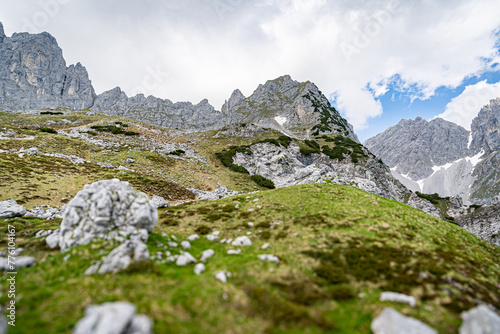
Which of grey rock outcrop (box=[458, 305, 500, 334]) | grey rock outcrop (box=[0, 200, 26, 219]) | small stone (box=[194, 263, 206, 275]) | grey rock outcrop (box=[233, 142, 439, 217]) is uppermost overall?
grey rock outcrop (box=[233, 142, 439, 217])

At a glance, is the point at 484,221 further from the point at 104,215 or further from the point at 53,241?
the point at 53,241

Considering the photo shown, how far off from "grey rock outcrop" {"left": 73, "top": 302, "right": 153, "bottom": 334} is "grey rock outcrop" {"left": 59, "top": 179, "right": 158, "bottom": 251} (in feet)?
25.2

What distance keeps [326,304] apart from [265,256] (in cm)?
449

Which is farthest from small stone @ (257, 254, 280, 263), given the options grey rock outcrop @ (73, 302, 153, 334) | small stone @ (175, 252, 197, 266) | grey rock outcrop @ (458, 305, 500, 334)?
grey rock outcrop @ (458, 305, 500, 334)

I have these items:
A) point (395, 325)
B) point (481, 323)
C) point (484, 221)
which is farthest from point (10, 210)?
point (484, 221)

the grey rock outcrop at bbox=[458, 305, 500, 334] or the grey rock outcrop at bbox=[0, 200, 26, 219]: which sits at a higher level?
the grey rock outcrop at bbox=[458, 305, 500, 334]

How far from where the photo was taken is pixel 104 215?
1356cm

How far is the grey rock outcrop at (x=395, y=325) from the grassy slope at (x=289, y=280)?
1.92 ft

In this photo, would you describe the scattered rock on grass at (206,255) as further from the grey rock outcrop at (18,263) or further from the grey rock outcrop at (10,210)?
the grey rock outcrop at (10,210)

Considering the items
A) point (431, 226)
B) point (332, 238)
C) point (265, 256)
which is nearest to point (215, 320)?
point (265, 256)

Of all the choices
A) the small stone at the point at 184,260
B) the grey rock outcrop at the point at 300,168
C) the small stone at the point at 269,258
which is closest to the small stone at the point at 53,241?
the small stone at the point at 184,260

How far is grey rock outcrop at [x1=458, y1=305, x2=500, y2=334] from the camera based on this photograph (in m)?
6.77

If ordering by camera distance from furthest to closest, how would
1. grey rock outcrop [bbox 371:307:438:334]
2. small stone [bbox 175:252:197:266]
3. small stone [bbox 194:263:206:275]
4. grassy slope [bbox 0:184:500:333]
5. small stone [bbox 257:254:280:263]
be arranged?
small stone [bbox 257:254:280:263]
small stone [bbox 175:252:197:266]
small stone [bbox 194:263:206:275]
grassy slope [bbox 0:184:500:333]
grey rock outcrop [bbox 371:307:438:334]

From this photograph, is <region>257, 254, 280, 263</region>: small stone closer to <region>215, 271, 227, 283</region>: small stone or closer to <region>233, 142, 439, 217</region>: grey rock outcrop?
<region>215, 271, 227, 283</region>: small stone
